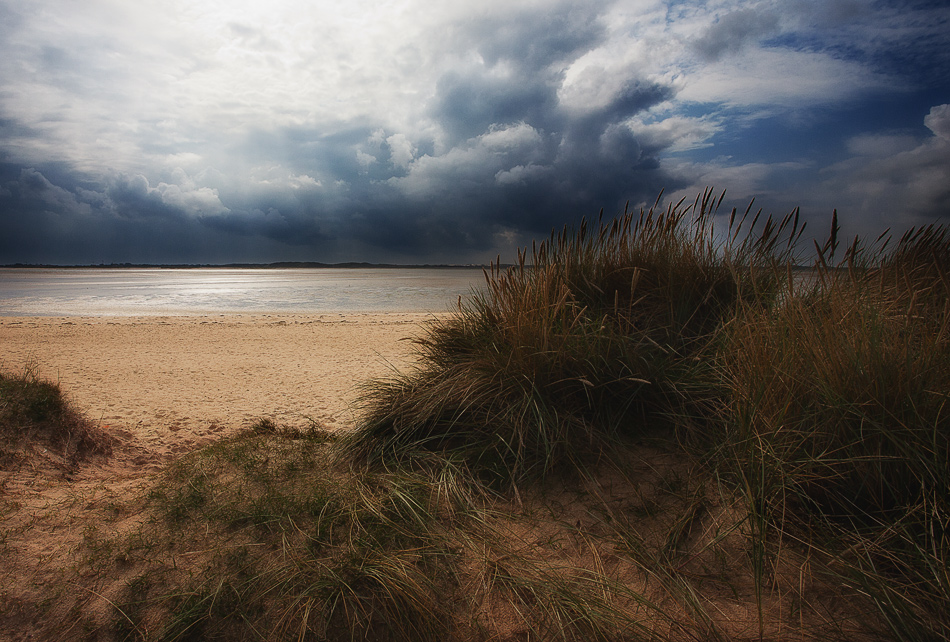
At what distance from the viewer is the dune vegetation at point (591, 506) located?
1953 mm

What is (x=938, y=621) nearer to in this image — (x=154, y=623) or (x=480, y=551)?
(x=480, y=551)

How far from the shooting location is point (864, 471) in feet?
6.77

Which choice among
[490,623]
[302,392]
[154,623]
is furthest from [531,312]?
[302,392]

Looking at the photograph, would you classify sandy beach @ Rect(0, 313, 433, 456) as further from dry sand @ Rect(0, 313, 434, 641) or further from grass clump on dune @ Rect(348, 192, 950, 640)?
grass clump on dune @ Rect(348, 192, 950, 640)

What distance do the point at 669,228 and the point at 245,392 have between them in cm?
620

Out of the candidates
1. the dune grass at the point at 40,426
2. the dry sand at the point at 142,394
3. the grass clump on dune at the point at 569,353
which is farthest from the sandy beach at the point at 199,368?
the grass clump on dune at the point at 569,353

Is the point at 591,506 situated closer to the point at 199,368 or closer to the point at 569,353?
the point at 569,353

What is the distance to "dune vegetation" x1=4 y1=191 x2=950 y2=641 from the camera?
6.41ft

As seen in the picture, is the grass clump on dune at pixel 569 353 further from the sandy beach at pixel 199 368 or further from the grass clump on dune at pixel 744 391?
the sandy beach at pixel 199 368

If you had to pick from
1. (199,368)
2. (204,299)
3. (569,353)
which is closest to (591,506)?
(569,353)

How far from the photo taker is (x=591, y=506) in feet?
8.54

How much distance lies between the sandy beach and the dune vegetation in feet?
6.52

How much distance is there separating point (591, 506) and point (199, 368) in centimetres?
840

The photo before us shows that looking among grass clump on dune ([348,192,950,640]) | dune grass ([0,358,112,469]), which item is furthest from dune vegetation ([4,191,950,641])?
dune grass ([0,358,112,469])
